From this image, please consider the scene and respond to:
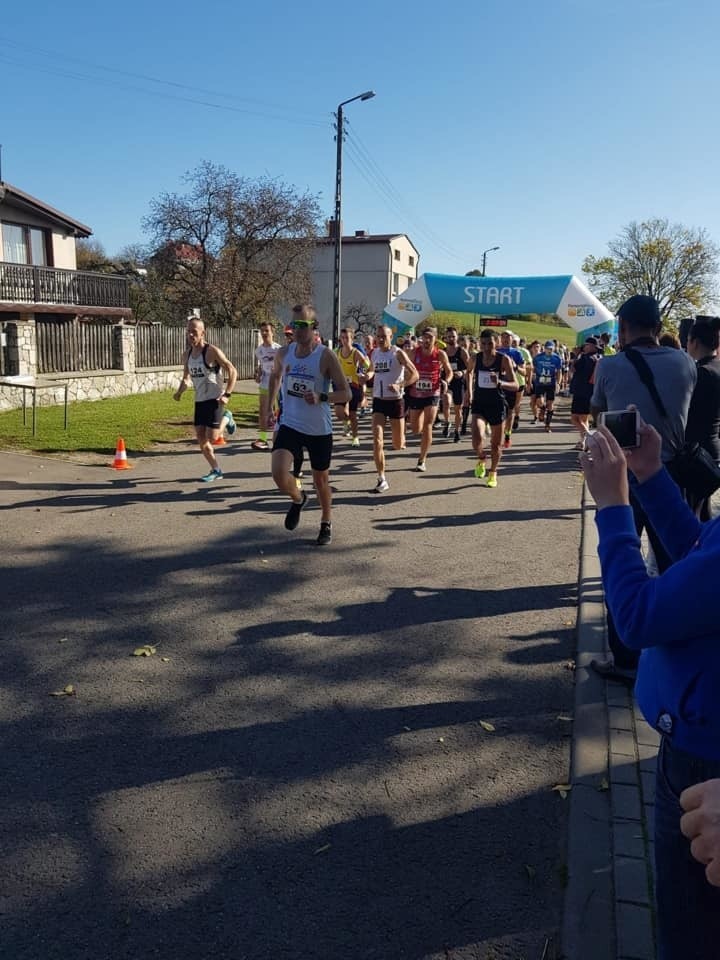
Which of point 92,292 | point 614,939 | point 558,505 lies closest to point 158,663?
point 614,939

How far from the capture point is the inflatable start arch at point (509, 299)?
74.2 ft

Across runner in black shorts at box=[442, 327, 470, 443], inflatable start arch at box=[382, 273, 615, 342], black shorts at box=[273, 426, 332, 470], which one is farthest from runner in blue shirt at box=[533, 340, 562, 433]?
black shorts at box=[273, 426, 332, 470]

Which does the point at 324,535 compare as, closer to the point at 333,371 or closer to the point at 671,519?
the point at 333,371

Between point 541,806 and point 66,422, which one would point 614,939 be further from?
point 66,422

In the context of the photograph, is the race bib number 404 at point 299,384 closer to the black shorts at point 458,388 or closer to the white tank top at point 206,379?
the white tank top at point 206,379

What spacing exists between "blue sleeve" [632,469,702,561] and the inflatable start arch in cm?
2165

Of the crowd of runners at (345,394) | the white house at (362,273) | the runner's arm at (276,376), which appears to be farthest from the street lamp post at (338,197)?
the white house at (362,273)

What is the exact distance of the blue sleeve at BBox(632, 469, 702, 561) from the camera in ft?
6.26

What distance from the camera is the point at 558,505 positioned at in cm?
939

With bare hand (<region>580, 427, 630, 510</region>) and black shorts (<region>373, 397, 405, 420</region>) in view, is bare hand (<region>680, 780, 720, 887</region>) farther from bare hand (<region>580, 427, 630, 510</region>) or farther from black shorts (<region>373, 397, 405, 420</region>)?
black shorts (<region>373, 397, 405, 420</region>)

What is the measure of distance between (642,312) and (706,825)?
358 cm

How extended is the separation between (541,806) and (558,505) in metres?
6.49

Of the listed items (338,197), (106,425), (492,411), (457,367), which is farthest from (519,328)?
(492,411)

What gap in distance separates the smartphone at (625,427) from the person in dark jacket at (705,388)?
3652 mm
